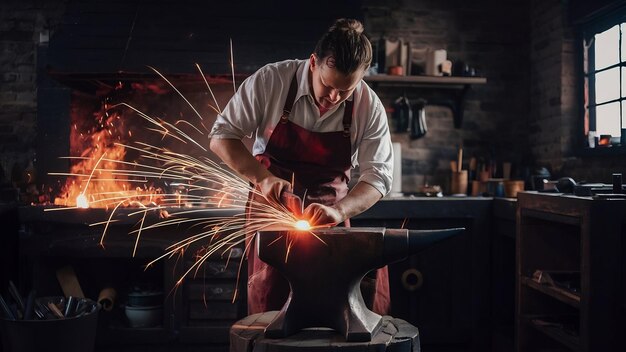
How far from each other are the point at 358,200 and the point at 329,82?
0.43m

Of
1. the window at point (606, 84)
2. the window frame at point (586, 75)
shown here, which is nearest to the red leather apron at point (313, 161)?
→ the window at point (606, 84)

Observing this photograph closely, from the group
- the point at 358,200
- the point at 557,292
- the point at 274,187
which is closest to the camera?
the point at 274,187

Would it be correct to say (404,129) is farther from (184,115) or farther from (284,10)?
(184,115)

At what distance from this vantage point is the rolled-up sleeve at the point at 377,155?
7.02ft

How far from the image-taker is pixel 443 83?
4.59 metres

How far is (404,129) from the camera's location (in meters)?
4.67

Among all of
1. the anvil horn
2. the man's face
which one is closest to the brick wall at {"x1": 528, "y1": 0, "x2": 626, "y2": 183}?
the man's face

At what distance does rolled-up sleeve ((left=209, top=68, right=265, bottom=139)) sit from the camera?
7.15 ft

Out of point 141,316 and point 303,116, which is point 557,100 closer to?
point 303,116

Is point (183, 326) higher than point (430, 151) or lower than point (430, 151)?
lower

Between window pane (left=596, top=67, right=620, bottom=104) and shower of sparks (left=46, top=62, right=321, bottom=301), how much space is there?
101 inches

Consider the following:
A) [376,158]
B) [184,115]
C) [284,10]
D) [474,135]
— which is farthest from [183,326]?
[474,135]

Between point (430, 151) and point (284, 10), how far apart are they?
165 cm

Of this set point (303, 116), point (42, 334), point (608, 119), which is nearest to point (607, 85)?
point (608, 119)
